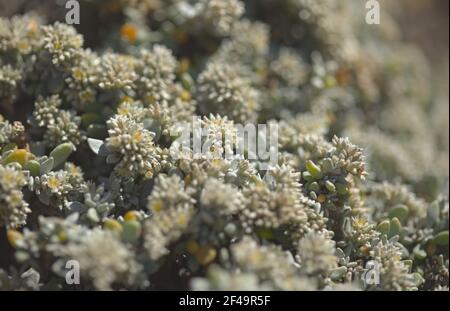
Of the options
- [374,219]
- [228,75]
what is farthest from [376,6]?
Result: [374,219]

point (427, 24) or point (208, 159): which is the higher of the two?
point (427, 24)

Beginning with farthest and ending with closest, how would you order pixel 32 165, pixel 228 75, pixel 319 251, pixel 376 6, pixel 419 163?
1. pixel 376 6
2. pixel 419 163
3. pixel 228 75
4. pixel 32 165
5. pixel 319 251

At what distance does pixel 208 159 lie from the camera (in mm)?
2311

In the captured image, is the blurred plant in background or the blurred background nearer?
the blurred plant in background

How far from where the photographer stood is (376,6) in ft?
13.3

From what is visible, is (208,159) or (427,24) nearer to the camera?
(208,159)

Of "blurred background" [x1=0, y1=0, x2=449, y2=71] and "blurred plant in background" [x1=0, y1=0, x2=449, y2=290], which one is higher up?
"blurred background" [x1=0, y1=0, x2=449, y2=71]

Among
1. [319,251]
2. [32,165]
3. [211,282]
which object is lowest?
[211,282]

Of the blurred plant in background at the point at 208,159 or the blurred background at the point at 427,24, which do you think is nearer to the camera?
the blurred plant in background at the point at 208,159

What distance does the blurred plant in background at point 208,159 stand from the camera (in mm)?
2057

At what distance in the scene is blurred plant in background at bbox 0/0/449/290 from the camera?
2057 mm

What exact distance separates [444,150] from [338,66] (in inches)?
44.8

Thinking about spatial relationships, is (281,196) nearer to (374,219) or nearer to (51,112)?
(374,219)

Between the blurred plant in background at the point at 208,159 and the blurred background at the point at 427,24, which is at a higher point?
the blurred background at the point at 427,24
